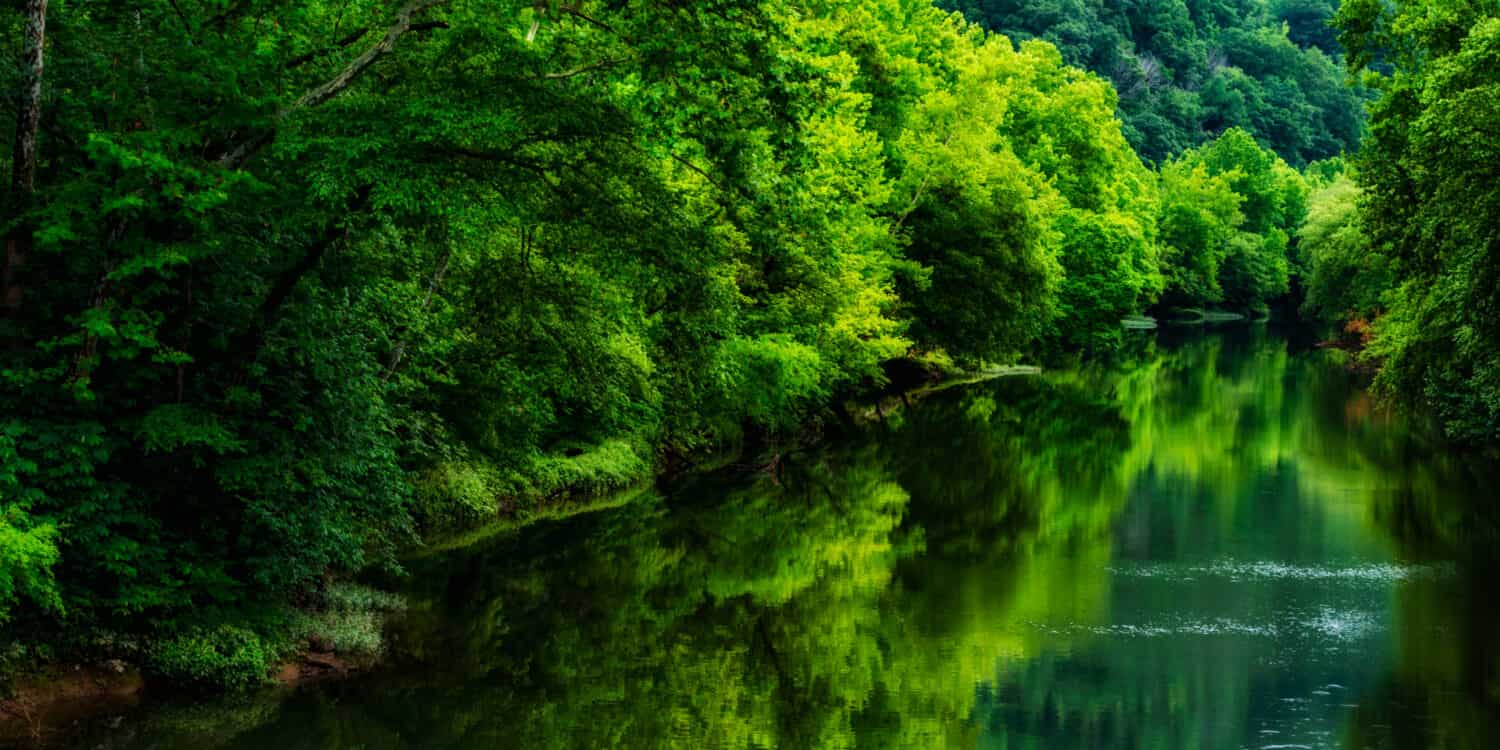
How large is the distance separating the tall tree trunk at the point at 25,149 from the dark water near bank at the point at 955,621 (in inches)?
174

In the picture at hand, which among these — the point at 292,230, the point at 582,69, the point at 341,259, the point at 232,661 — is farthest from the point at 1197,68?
the point at 232,661

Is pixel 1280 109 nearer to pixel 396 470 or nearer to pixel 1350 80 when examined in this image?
pixel 1350 80

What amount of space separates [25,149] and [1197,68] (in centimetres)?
14368

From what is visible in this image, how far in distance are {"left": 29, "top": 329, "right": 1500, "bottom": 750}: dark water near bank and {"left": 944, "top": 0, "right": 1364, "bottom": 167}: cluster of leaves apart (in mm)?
100404

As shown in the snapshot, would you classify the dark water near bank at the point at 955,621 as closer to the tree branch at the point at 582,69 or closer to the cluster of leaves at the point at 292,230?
the cluster of leaves at the point at 292,230

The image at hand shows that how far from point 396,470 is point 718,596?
5.53 metres

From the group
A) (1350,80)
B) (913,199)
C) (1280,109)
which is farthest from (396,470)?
(1280,109)

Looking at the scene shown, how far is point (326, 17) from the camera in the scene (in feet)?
54.8

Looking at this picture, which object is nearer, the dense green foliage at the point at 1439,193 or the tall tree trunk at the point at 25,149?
the tall tree trunk at the point at 25,149

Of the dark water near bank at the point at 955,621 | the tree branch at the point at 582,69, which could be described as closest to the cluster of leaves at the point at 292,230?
the tree branch at the point at 582,69

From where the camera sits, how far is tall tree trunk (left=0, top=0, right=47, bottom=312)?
13648 millimetres

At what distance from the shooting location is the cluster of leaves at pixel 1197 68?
422 feet

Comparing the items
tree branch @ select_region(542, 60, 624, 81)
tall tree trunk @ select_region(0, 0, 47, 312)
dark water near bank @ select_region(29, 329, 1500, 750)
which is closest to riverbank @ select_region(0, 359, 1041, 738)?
dark water near bank @ select_region(29, 329, 1500, 750)

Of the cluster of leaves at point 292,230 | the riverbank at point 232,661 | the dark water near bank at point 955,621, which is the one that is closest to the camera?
the riverbank at point 232,661
